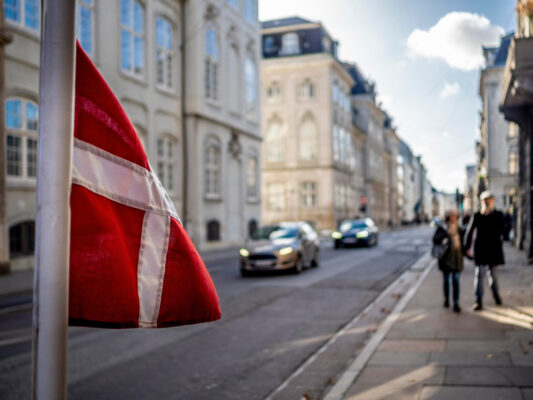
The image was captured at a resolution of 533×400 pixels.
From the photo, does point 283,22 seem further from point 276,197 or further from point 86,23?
point 86,23

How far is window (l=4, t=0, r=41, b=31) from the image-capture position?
1775cm

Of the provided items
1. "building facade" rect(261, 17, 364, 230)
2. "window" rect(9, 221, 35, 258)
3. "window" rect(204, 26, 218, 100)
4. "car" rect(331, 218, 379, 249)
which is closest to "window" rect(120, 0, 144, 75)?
"window" rect(204, 26, 218, 100)

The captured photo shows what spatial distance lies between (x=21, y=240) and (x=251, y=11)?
22.8 metres

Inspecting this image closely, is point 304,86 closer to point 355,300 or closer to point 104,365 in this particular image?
point 355,300

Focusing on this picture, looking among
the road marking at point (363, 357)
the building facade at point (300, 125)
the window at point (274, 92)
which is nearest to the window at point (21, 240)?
the road marking at point (363, 357)

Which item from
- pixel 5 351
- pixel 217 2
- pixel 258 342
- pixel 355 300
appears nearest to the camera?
pixel 5 351

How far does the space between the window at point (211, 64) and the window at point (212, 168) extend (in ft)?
8.12

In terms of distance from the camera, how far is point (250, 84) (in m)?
36.5

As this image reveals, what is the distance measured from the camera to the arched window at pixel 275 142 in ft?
187

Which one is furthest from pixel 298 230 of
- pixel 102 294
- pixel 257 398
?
pixel 102 294

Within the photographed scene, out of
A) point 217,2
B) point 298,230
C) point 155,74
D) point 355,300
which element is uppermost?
point 217,2

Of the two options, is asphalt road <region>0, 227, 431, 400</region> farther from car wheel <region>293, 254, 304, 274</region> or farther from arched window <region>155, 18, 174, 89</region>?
arched window <region>155, 18, 174, 89</region>

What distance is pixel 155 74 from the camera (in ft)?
87.6

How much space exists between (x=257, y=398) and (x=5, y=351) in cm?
336
